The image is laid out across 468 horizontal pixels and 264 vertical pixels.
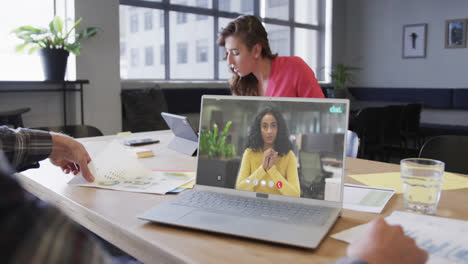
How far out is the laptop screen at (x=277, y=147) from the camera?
3.08 feet

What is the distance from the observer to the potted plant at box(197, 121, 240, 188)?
3.40 ft

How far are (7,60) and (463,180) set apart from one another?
4304 mm

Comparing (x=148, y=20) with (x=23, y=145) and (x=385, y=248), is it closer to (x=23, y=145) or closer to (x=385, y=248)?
(x=23, y=145)

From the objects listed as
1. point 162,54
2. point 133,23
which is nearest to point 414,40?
point 162,54

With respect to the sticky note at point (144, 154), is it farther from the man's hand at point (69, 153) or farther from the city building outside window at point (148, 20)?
the city building outside window at point (148, 20)

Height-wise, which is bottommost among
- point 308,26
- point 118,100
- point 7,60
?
point 118,100

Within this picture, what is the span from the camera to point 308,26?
7.88m

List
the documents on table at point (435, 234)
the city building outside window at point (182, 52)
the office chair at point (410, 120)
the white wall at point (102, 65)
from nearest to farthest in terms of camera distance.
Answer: the documents on table at point (435, 234) → the white wall at point (102, 65) → the office chair at point (410, 120) → the city building outside window at point (182, 52)

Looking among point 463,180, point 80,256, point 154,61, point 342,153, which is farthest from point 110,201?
point 154,61

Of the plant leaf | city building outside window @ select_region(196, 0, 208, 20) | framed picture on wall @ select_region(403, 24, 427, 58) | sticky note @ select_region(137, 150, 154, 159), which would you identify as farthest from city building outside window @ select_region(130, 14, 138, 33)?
framed picture on wall @ select_region(403, 24, 427, 58)

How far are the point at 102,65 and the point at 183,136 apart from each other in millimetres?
3169

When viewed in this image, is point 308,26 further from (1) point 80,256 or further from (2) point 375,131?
(1) point 80,256

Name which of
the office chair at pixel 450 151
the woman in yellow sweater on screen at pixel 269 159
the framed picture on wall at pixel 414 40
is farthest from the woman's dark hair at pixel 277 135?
the framed picture on wall at pixel 414 40

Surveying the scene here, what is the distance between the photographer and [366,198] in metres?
1.10
